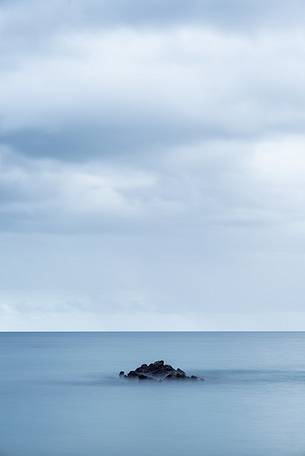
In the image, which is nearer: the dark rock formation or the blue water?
the blue water

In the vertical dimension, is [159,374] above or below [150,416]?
above

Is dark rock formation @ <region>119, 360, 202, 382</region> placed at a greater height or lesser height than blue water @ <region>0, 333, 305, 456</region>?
greater

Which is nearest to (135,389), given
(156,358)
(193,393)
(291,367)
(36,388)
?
(193,393)

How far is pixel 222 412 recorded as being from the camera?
84.5 metres

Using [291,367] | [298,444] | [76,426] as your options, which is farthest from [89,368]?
[298,444]

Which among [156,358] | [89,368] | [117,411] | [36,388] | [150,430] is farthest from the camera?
[156,358]

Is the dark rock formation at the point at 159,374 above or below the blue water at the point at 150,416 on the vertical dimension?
above

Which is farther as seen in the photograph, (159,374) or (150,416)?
(159,374)

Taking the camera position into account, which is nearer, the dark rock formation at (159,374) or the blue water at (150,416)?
the blue water at (150,416)

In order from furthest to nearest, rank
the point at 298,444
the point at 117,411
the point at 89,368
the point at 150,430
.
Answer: the point at 89,368 → the point at 117,411 → the point at 150,430 → the point at 298,444

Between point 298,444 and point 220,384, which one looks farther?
point 220,384

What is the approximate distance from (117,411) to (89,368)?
63.9 meters

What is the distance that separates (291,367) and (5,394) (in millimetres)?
68832

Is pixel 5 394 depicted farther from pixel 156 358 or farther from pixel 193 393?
pixel 156 358
